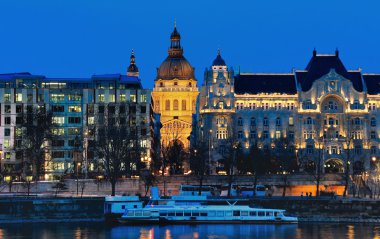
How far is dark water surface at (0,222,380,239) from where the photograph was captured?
105688 millimetres

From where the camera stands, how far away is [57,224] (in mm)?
121438

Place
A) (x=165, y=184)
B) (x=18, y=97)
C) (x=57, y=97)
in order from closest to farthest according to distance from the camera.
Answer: (x=165, y=184) < (x=18, y=97) < (x=57, y=97)

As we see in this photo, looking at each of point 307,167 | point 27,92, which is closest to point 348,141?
point 307,167

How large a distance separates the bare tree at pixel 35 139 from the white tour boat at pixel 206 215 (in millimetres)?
36748

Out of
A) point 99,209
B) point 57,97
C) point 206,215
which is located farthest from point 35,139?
point 206,215

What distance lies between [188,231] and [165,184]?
50.2m

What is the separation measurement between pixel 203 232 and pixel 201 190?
→ 40733mm

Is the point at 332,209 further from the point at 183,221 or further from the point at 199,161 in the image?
the point at 199,161

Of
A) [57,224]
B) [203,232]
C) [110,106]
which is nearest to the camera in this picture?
[203,232]

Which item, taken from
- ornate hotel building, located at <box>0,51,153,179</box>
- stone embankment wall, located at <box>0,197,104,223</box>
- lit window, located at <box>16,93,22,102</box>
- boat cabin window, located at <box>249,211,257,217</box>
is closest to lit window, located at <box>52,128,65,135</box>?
ornate hotel building, located at <box>0,51,153,179</box>

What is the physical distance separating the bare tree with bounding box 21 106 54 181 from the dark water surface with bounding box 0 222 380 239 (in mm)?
39514

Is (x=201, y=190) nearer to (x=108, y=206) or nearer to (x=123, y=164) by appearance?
(x=123, y=164)

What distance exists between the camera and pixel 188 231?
112m

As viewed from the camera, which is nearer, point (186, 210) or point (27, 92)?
point (186, 210)
